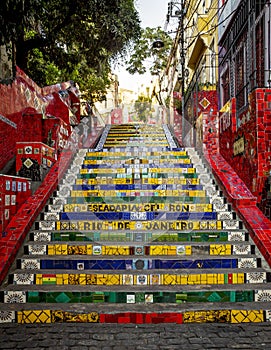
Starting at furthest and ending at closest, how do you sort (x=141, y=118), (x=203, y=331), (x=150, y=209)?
1. (x=141, y=118)
2. (x=150, y=209)
3. (x=203, y=331)

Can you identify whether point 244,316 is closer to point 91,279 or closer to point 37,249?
point 91,279

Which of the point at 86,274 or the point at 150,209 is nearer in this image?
the point at 86,274

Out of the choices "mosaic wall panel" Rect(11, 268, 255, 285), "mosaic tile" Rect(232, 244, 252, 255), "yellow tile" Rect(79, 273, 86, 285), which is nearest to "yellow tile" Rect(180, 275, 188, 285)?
"mosaic wall panel" Rect(11, 268, 255, 285)

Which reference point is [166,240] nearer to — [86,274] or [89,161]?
[86,274]

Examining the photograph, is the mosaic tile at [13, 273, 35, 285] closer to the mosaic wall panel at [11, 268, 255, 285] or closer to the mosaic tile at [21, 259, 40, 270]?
the mosaic wall panel at [11, 268, 255, 285]

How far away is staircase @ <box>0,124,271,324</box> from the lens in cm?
430

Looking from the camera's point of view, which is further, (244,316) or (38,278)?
(38,278)

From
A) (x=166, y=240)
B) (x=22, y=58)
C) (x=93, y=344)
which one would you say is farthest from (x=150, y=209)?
(x=22, y=58)

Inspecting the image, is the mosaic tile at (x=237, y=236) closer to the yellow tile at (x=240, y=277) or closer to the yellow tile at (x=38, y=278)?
the yellow tile at (x=240, y=277)

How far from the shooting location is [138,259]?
512 cm

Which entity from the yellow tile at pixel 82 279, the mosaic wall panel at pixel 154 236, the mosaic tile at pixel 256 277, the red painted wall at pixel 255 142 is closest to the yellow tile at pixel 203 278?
the mosaic tile at pixel 256 277

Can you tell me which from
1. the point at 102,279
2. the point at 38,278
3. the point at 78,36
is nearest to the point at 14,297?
the point at 38,278

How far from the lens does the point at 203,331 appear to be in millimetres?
4004

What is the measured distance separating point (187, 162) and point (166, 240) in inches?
125
